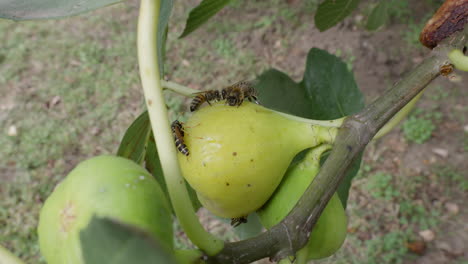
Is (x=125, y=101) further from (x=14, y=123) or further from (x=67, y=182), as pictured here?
(x=67, y=182)

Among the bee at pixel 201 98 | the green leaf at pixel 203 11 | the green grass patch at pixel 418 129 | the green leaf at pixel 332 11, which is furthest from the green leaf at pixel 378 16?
the green grass patch at pixel 418 129

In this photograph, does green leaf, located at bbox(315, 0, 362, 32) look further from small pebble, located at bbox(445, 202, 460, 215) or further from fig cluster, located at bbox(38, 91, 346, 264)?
small pebble, located at bbox(445, 202, 460, 215)

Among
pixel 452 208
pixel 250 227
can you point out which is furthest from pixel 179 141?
pixel 452 208

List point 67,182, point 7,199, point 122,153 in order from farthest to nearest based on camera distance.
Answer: point 7,199 → point 122,153 → point 67,182

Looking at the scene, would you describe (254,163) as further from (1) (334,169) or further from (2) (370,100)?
(2) (370,100)

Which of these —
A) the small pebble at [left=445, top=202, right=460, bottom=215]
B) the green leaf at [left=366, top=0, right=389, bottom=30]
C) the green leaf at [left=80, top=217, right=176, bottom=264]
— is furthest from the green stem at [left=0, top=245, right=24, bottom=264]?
the small pebble at [left=445, top=202, right=460, bottom=215]

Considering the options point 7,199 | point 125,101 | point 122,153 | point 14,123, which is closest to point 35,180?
point 7,199

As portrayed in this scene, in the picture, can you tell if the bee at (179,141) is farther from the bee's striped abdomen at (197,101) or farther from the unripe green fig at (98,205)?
the unripe green fig at (98,205)
